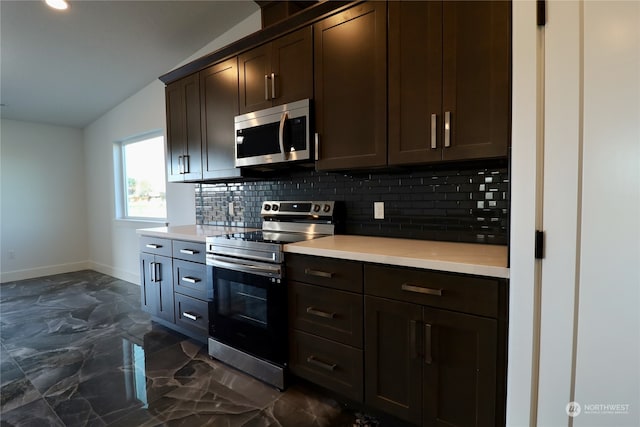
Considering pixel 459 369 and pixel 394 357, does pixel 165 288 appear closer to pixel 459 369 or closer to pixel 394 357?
pixel 394 357

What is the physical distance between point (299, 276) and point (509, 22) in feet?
5.40

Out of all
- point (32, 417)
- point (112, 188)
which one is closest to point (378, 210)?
point (32, 417)

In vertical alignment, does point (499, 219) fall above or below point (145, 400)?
above

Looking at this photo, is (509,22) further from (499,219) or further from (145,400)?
(145,400)

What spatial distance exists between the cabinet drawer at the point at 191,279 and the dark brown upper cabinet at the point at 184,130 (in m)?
0.85

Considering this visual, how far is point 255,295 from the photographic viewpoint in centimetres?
210

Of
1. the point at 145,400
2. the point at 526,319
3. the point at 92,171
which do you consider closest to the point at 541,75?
the point at 526,319

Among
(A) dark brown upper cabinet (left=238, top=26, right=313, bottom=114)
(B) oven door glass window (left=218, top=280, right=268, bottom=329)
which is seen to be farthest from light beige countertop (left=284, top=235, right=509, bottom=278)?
(A) dark brown upper cabinet (left=238, top=26, right=313, bottom=114)

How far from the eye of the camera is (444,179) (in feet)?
6.45

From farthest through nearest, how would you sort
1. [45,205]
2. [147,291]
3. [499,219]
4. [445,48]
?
[45,205] → [147,291] → [499,219] → [445,48]

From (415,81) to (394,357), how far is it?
145cm

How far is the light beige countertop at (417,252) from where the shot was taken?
1333 mm

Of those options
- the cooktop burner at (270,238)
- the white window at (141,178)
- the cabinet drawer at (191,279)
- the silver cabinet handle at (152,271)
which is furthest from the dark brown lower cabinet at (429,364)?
the white window at (141,178)
